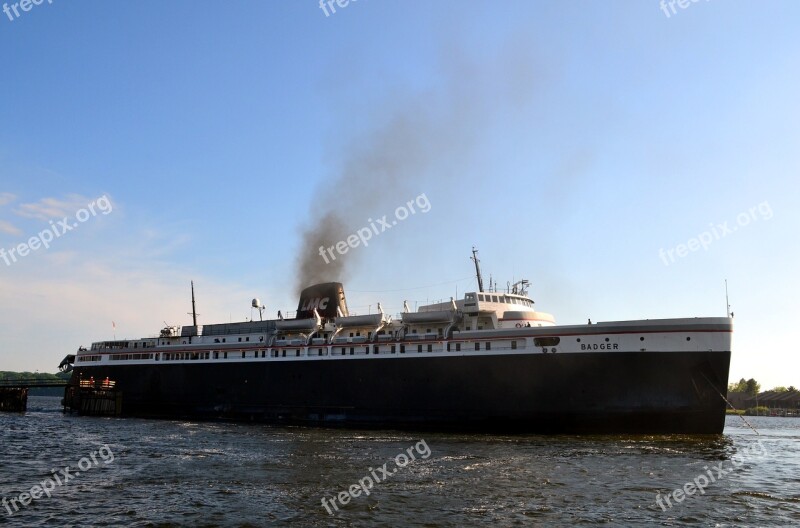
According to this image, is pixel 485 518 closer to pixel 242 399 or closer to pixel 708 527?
pixel 708 527

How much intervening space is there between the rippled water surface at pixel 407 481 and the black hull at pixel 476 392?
5.31 ft

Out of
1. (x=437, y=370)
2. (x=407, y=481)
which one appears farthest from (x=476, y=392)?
(x=407, y=481)

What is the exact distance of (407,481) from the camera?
20.5 meters

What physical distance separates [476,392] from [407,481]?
15572 millimetres

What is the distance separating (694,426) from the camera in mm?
31281

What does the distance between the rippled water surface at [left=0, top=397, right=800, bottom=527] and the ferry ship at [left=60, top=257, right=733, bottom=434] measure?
2.11 m

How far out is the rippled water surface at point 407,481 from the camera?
16.2 metres

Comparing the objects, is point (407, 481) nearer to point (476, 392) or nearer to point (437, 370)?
point (476, 392)

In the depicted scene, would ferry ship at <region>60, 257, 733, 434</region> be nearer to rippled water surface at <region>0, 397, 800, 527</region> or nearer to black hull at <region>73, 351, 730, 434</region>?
black hull at <region>73, 351, 730, 434</region>

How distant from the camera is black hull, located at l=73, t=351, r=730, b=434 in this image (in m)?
31.3

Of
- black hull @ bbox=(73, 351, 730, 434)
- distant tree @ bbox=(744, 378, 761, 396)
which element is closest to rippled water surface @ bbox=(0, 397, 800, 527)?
black hull @ bbox=(73, 351, 730, 434)

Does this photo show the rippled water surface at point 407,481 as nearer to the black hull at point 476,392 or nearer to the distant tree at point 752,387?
the black hull at point 476,392

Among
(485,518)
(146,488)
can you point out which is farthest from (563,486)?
(146,488)

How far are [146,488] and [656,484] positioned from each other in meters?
16.9
